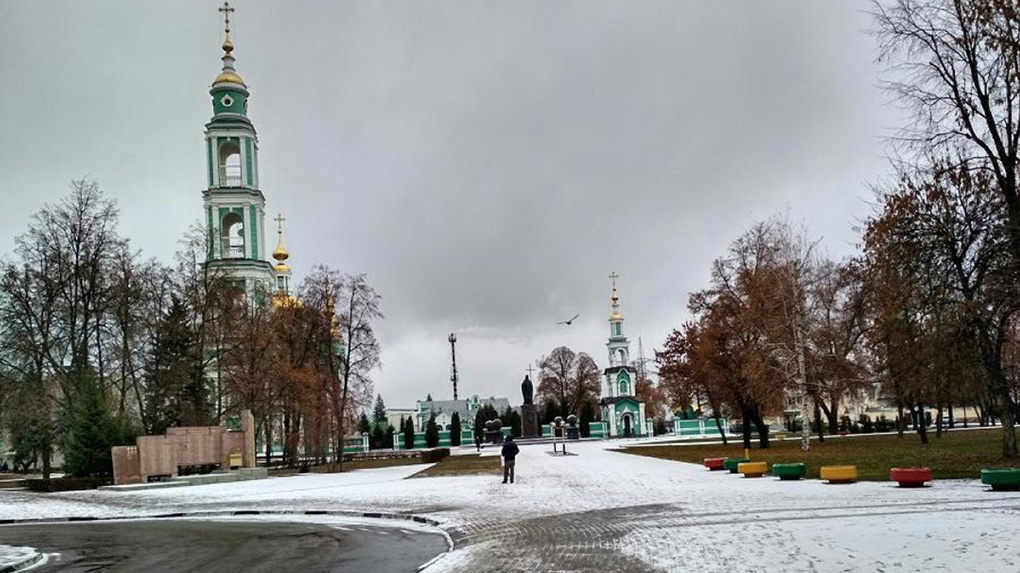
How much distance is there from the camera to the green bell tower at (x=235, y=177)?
6844 centimetres

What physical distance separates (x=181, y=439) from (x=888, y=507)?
3273 centimetres

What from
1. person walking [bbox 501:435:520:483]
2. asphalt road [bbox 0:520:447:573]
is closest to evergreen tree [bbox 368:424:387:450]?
person walking [bbox 501:435:520:483]

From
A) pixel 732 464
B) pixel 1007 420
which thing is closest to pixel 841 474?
pixel 1007 420

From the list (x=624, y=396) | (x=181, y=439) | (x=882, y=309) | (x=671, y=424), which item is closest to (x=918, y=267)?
(x=882, y=309)

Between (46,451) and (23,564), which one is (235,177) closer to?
(46,451)

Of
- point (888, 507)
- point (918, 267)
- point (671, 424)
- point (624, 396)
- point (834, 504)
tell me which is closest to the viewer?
point (888, 507)

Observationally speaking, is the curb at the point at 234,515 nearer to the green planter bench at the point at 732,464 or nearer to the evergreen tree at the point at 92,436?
the green planter bench at the point at 732,464

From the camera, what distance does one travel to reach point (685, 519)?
51.0 ft

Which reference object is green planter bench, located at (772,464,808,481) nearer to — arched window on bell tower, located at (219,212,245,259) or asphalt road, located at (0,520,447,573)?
asphalt road, located at (0,520,447,573)

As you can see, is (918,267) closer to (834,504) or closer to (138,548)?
(834,504)

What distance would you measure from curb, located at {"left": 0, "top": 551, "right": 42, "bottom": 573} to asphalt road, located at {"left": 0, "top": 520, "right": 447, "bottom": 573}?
30 centimetres

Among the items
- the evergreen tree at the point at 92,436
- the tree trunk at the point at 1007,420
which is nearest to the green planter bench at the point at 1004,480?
the tree trunk at the point at 1007,420

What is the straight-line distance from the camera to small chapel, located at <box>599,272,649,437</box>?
10000 centimetres

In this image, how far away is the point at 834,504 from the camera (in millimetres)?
16297
